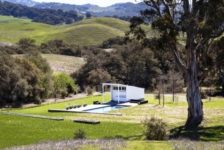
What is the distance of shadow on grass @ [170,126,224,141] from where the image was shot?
102 ft

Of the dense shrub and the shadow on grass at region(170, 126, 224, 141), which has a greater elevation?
the dense shrub

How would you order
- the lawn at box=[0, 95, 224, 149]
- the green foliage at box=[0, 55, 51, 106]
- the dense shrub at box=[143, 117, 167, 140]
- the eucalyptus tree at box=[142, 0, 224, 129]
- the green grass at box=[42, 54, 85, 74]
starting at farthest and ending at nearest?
the green grass at box=[42, 54, 85, 74], the green foliage at box=[0, 55, 51, 106], the eucalyptus tree at box=[142, 0, 224, 129], the lawn at box=[0, 95, 224, 149], the dense shrub at box=[143, 117, 167, 140]

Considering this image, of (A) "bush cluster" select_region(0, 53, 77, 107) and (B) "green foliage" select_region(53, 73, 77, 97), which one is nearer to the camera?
(A) "bush cluster" select_region(0, 53, 77, 107)

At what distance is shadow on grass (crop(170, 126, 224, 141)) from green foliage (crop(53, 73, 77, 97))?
4215 centimetres

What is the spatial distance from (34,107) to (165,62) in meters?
32.7

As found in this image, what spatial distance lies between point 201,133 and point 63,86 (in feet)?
156

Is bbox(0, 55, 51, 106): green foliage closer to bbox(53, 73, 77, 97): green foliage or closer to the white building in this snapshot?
bbox(53, 73, 77, 97): green foliage

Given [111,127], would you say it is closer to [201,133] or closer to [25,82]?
[201,133]

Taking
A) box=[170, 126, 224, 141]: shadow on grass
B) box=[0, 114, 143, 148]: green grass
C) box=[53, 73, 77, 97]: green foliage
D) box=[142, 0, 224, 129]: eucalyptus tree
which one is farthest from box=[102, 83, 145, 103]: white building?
box=[170, 126, 224, 141]: shadow on grass

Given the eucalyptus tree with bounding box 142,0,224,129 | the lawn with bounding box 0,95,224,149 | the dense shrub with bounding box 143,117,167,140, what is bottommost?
the lawn with bounding box 0,95,224,149

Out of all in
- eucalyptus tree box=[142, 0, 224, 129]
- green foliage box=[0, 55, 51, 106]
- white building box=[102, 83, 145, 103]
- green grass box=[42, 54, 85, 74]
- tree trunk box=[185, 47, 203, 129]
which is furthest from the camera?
green grass box=[42, 54, 85, 74]

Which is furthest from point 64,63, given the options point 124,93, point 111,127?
point 111,127

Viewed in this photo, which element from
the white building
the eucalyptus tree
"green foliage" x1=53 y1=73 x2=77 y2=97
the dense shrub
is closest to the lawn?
the dense shrub

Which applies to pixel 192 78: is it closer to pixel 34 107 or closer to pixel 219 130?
pixel 219 130
